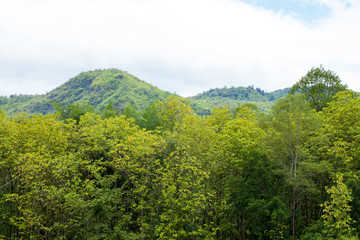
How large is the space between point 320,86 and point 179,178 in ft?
125

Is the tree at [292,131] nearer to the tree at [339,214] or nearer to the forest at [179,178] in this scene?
the forest at [179,178]

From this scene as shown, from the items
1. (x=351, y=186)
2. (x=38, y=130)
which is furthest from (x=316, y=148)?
(x=38, y=130)

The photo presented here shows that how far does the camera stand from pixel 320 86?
50.5m

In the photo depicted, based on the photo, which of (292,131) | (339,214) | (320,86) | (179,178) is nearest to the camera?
(339,214)

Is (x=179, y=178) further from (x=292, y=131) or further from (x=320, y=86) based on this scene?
(x=320, y=86)

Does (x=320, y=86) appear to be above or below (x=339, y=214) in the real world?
above

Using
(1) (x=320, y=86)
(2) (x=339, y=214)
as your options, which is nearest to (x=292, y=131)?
(2) (x=339, y=214)

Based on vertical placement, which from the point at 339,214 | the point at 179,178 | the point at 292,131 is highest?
the point at 292,131

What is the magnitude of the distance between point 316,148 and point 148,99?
172m

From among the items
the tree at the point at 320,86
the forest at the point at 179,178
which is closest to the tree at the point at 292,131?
the forest at the point at 179,178

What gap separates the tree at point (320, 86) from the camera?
4866 cm

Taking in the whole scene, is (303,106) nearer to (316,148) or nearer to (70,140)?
(316,148)

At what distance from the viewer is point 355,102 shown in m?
30.0

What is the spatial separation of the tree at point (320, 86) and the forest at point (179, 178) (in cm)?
1883
